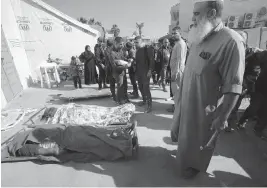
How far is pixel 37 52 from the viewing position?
8.27 metres

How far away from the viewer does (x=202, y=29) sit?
1742 millimetres


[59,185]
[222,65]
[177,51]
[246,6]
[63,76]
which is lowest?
[59,185]

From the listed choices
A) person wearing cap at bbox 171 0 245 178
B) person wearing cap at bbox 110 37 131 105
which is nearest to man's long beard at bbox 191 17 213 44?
person wearing cap at bbox 171 0 245 178

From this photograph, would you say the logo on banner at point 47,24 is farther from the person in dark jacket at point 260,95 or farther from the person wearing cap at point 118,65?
the person in dark jacket at point 260,95

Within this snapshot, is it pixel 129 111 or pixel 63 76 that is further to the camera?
pixel 63 76

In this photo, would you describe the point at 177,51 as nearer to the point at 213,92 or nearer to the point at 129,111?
the point at 129,111

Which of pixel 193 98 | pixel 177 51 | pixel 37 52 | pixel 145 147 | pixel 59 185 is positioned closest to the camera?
pixel 193 98

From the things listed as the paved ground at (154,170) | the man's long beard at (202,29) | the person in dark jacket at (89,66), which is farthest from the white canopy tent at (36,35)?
→ the man's long beard at (202,29)

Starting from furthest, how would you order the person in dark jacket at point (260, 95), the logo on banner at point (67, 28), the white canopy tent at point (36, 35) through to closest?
the logo on banner at point (67, 28) < the white canopy tent at point (36, 35) < the person in dark jacket at point (260, 95)

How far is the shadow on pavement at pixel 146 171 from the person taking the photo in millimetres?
2137

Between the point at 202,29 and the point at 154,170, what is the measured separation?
188 cm

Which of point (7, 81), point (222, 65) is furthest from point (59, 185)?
point (7, 81)

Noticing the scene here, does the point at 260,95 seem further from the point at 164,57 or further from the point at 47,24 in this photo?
the point at 47,24

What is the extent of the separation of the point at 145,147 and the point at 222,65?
188 cm
